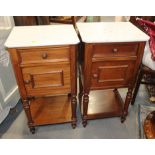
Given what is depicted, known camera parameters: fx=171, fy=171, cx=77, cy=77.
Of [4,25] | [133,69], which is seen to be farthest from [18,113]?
[133,69]

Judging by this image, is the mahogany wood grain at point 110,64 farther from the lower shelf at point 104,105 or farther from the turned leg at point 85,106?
the lower shelf at point 104,105

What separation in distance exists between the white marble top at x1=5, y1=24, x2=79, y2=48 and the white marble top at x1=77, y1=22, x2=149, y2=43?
8 centimetres

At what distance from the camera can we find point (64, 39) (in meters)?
0.98

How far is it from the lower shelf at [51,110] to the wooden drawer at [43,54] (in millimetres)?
622

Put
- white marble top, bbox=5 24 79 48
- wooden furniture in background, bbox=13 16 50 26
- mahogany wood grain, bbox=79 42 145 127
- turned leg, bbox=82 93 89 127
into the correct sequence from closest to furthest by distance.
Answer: white marble top, bbox=5 24 79 48 < mahogany wood grain, bbox=79 42 145 127 < turned leg, bbox=82 93 89 127 < wooden furniture in background, bbox=13 16 50 26

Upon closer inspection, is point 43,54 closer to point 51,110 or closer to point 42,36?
point 42,36

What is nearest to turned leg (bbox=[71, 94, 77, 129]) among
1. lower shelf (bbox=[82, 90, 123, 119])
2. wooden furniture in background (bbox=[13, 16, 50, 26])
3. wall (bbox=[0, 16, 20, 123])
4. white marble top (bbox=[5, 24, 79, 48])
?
lower shelf (bbox=[82, 90, 123, 119])

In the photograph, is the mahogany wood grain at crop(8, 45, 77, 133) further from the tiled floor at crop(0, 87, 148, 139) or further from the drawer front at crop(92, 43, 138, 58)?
the tiled floor at crop(0, 87, 148, 139)

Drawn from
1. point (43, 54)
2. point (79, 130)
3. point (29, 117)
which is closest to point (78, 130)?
point (79, 130)

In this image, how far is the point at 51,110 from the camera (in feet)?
5.05

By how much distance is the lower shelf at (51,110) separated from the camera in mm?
1438

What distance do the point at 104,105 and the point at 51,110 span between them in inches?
19.3

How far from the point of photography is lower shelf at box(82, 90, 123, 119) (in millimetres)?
1483
